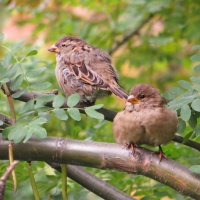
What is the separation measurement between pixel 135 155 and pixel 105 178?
99 centimetres

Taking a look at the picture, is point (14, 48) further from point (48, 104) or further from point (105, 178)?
point (105, 178)

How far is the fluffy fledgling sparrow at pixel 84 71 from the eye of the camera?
444cm

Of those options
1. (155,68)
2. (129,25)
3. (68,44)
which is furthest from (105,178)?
(155,68)

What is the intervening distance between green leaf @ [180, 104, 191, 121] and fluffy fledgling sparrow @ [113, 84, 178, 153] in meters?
0.04

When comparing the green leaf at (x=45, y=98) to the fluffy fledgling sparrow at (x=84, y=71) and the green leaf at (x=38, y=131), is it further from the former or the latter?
the fluffy fledgling sparrow at (x=84, y=71)

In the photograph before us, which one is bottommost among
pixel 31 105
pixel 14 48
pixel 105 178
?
pixel 105 178

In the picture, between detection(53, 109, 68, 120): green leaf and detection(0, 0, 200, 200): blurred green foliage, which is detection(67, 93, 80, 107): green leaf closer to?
detection(53, 109, 68, 120): green leaf

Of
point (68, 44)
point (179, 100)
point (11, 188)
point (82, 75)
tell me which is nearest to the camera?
point (179, 100)

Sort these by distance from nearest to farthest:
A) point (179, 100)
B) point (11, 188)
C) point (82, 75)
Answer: point (179, 100)
point (11, 188)
point (82, 75)

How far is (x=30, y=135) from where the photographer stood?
2.72m

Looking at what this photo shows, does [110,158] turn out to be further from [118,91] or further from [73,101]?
[118,91]

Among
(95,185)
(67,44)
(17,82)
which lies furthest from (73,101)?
(67,44)

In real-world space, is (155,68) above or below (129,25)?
below

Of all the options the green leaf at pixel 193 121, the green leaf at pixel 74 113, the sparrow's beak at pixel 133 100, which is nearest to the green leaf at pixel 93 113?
the green leaf at pixel 74 113
